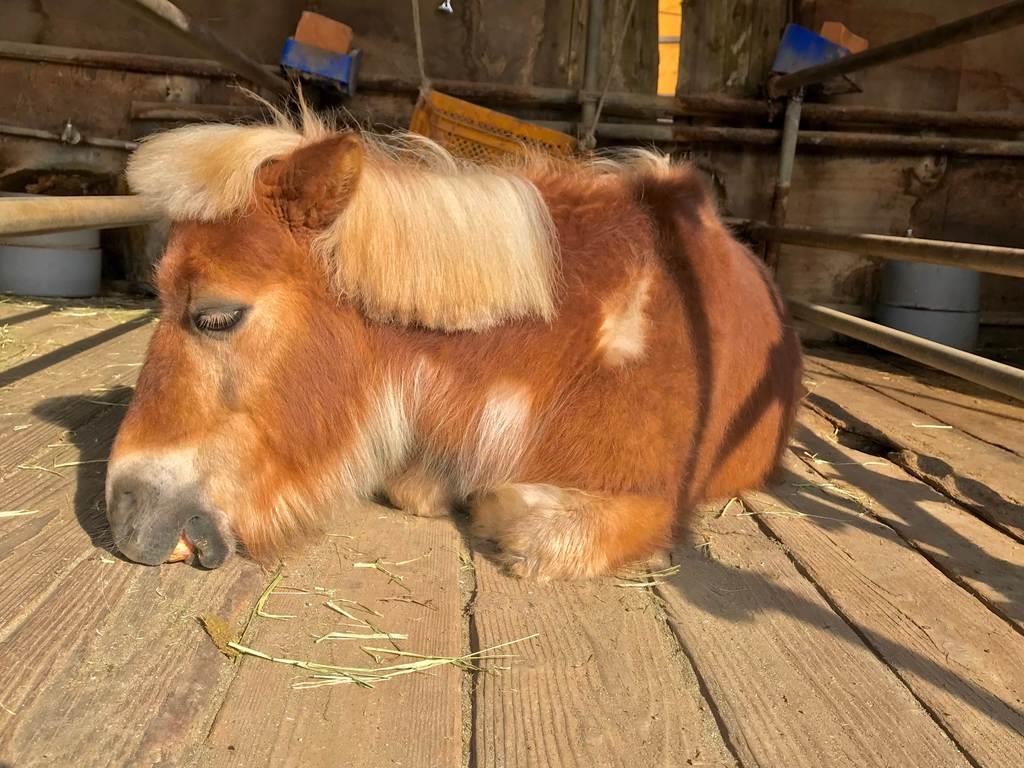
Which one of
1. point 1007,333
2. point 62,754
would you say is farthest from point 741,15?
point 62,754

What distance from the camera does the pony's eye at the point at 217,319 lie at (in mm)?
1620

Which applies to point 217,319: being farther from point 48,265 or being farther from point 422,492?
point 48,265

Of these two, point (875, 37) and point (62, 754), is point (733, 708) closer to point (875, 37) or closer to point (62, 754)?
→ point (62, 754)

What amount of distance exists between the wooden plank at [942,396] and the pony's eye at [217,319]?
9.44 ft

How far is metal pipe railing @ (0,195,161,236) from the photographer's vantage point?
175 centimetres

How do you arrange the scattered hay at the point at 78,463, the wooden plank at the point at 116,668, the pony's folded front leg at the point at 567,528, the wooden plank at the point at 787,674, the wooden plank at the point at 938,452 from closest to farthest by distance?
the wooden plank at the point at 116,668 < the wooden plank at the point at 787,674 < the pony's folded front leg at the point at 567,528 < the scattered hay at the point at 78,463 < the wooden plank at the point at 938,452

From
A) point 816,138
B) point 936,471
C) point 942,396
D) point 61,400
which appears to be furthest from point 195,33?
point 816,138

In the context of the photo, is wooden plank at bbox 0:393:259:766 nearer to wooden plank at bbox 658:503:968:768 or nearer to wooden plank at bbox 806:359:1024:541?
wooden plank at bbox 658:503:968:768

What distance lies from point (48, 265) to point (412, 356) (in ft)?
13.7

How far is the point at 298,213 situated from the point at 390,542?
82 centimetres

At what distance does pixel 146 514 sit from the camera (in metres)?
1.54

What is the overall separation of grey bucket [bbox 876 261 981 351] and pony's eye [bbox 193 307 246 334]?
4681 millimetres

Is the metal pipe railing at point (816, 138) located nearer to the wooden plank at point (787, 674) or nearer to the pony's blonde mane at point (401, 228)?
the pony's blonde mane at point (401, 228)

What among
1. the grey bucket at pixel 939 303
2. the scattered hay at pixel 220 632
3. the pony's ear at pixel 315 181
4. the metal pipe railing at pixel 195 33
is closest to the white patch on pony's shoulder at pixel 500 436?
the pony's ear at pixel 315 181
